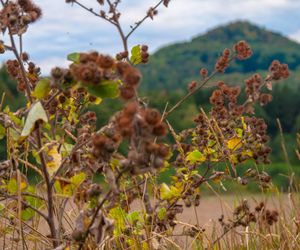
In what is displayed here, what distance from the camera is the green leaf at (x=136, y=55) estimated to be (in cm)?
280

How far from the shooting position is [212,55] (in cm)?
9581

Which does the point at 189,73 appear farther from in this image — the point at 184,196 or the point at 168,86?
the point at 184,196

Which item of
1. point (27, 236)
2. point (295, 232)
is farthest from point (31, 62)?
point (295, 232)

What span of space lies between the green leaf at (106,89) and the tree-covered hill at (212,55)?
80.4m

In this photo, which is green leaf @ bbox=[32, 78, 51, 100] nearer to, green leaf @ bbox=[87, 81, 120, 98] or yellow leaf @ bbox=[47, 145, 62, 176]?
green leaf @ bbox=[87, 81, 120, 98]

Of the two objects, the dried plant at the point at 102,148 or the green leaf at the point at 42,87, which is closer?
the dried plant at the point at 102,148

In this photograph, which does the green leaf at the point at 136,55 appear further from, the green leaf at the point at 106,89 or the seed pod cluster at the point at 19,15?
the green leaf at the point at 106,89

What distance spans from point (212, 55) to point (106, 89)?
9517 cm

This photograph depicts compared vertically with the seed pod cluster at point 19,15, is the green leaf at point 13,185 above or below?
below

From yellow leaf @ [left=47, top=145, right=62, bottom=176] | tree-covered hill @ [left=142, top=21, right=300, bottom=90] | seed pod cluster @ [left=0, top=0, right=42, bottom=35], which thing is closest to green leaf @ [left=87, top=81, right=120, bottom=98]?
seed pod cluster @ [left=0, top=0, right=42, bottom=35]

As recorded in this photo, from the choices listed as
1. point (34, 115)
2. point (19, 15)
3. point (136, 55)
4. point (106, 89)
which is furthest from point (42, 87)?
point (136, 55)

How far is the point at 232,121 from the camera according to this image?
11.6ft

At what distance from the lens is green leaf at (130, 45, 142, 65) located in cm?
280

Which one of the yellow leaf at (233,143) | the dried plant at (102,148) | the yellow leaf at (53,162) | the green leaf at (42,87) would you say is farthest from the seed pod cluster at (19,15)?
the yellow leaf at (233,143)
